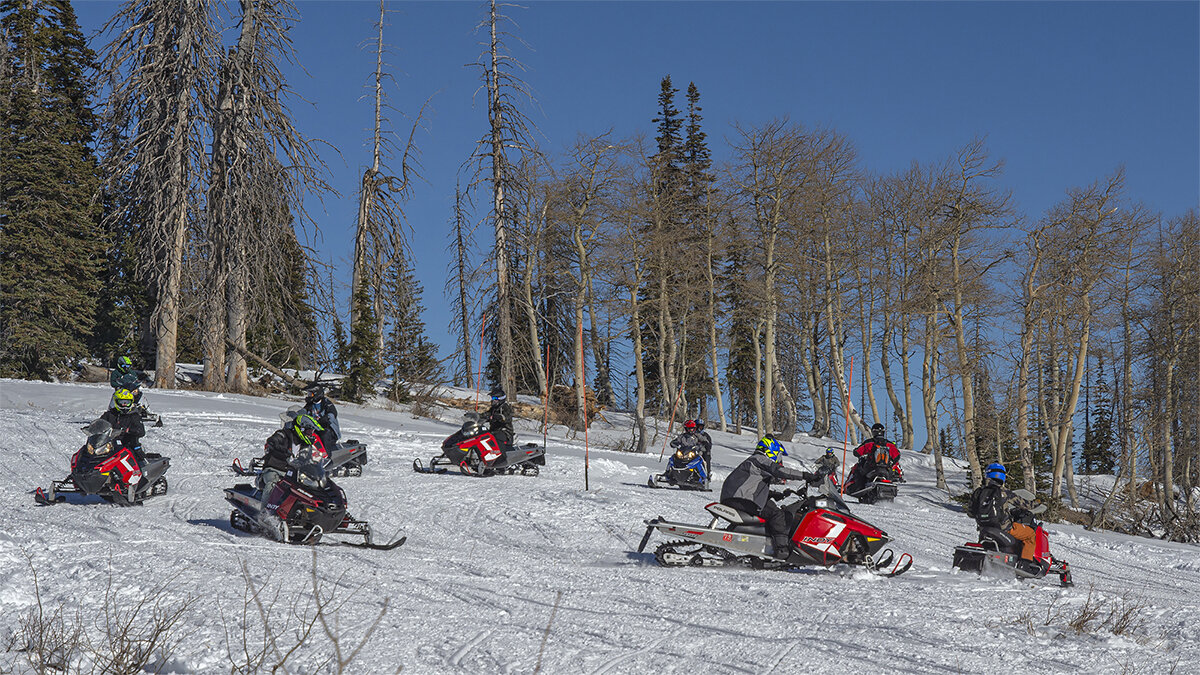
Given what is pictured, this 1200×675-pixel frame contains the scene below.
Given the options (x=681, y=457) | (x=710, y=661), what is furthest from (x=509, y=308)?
(x=710, y=661)

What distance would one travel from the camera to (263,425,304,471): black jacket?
421 inches

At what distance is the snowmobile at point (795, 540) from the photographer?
9.20 meters

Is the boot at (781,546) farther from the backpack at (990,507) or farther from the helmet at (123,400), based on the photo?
the helmet at (123,400)

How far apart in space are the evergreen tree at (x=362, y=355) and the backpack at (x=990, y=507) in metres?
22.3

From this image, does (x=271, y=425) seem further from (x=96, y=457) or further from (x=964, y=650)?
(x=964, y=650)

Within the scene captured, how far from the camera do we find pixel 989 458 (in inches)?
1284

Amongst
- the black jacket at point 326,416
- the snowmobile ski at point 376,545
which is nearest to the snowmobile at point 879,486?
the black jacket at point 326,416

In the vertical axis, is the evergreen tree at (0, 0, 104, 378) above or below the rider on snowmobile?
above

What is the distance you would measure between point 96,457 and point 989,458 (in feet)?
97.7

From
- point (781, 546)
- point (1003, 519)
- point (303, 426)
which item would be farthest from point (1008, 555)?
point (303, 426)

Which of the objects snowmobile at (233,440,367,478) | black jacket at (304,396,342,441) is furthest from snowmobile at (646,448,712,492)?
black jacket at (304,396,342,441)

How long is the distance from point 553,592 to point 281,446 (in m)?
5.06

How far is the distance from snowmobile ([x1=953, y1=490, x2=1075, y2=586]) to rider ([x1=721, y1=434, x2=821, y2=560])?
215cm

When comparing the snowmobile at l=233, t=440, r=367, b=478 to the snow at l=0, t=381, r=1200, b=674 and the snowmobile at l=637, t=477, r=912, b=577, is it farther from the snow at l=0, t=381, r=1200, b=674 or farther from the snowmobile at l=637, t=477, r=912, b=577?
the snowmobile at l=637, t=477, r=912, b=577
